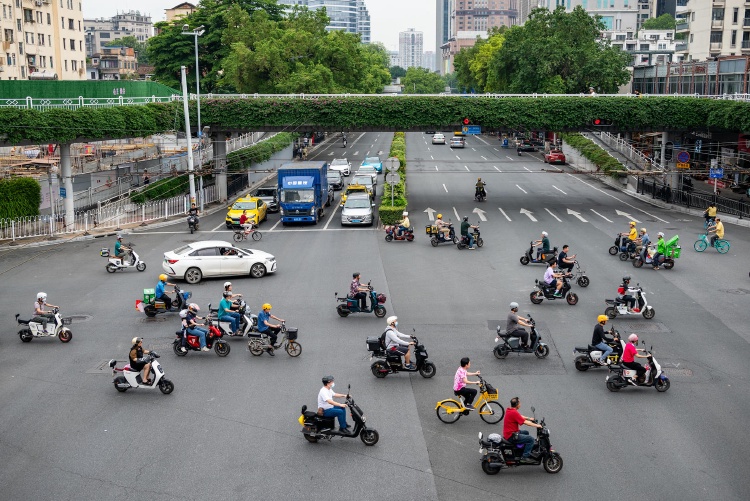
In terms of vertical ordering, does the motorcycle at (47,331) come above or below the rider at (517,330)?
below

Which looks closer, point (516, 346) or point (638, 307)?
point (516, 346)

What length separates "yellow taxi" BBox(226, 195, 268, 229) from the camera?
41.8 m

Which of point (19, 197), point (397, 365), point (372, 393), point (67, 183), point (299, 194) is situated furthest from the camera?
point (299, 194)

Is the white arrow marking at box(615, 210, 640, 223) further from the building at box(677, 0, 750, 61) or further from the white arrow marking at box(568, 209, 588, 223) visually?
the building at box(677, 0, 750, 61)

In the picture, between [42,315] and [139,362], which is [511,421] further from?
[42,315]

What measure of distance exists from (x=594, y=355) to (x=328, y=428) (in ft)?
23.7

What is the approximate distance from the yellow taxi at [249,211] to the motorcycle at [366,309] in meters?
17.0

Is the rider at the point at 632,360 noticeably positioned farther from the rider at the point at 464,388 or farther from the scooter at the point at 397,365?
the scooter at the point at 397,365

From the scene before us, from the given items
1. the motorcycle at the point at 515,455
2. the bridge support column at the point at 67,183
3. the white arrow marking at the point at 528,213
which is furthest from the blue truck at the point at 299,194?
the motorcycle at the point at 515,455

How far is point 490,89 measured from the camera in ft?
358

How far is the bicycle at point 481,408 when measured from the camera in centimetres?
1636

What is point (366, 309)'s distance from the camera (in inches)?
945

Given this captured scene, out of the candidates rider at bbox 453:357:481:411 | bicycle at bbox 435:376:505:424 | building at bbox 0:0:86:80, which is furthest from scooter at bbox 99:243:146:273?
building at bbox 0:0:86:80

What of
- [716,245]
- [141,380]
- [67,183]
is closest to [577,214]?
[716,245]
